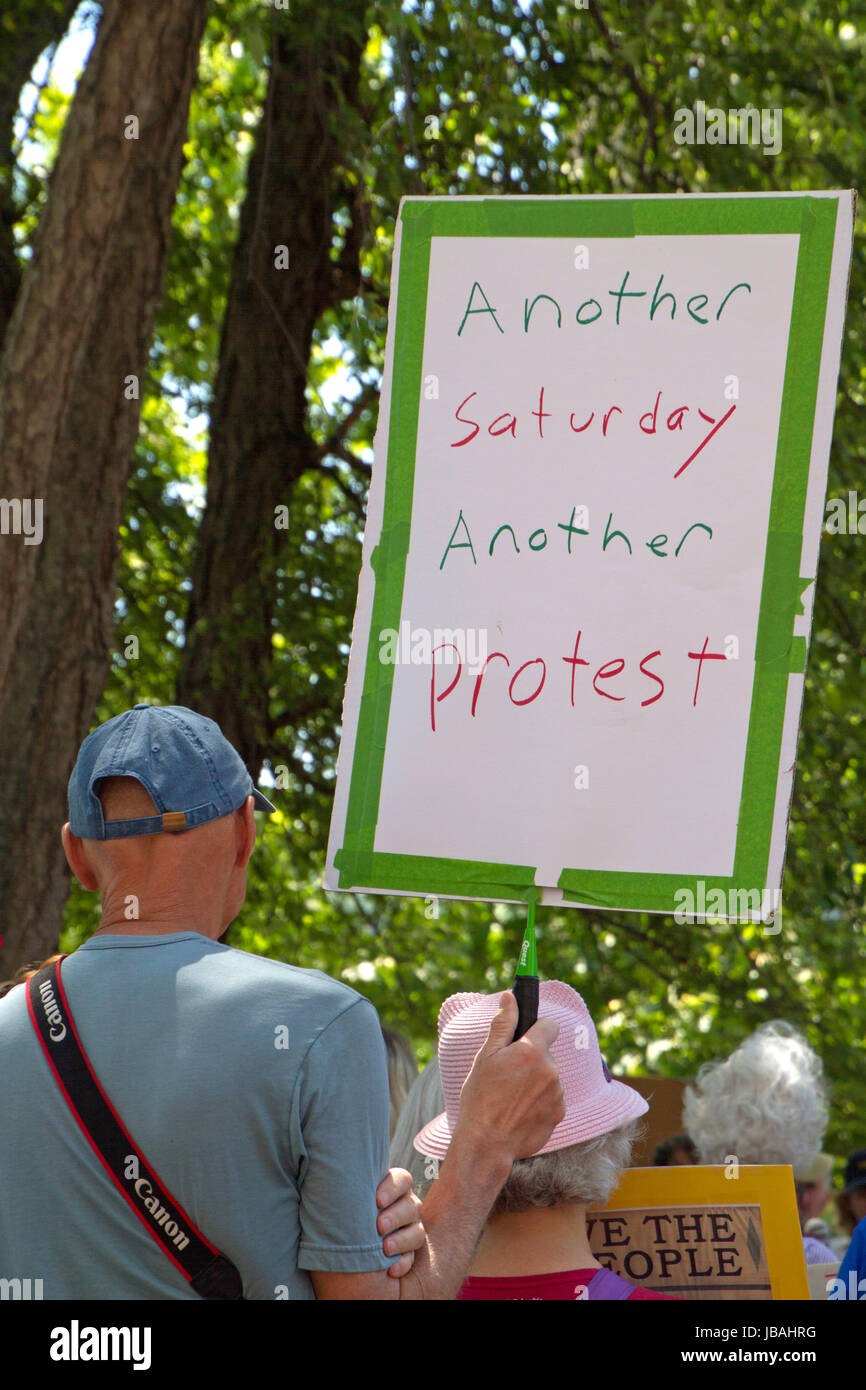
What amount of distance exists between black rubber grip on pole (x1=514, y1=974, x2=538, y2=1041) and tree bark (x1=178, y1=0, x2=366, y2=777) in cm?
376

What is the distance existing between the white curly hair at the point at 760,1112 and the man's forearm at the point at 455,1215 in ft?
5.98

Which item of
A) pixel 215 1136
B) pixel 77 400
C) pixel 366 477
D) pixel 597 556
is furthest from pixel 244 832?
pixel 366 477

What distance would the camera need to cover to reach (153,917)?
160 centimetres

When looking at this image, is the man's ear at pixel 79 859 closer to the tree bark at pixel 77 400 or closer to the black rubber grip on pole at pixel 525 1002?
the black rubber grip on pole at pixel 525 1002

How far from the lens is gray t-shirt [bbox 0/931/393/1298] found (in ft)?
4.72

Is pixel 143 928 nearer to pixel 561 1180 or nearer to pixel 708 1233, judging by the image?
pixel 561 1180

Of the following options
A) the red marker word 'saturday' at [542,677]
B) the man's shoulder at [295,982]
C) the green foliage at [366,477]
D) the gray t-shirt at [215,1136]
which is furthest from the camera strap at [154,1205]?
the green foliage at [366,477]

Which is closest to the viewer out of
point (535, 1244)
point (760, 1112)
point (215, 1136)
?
point (215, 1136)

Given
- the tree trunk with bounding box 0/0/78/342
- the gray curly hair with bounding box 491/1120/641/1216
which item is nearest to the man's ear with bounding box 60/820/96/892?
the gray curly hair with bounding box 491/1120/641/1216

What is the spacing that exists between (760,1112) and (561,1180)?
159cm

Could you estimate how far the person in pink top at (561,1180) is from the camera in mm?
1848

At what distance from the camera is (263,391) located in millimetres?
5734

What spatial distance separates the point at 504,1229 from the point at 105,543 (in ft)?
8.67
